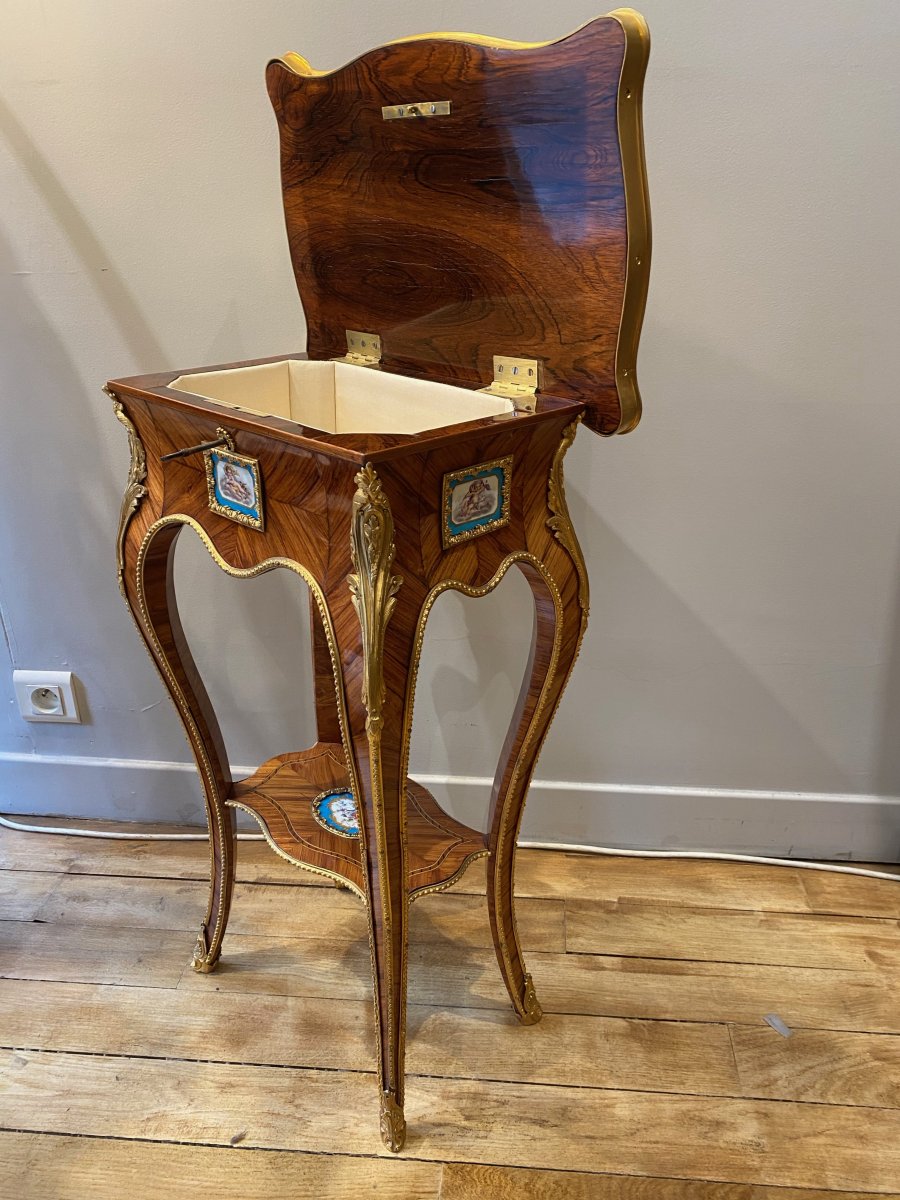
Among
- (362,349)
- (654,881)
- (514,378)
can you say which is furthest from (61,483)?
(654,881)

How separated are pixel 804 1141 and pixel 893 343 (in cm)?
114

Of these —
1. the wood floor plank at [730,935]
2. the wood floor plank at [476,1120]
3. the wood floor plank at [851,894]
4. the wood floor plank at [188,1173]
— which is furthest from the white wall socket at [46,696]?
the wood floor plank at [851,894]

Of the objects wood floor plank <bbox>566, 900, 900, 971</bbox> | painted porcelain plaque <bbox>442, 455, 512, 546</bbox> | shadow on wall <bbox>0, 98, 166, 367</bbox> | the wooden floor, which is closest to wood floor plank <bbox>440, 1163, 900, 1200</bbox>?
the wooden floor

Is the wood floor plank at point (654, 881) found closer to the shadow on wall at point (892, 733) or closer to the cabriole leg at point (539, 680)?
the shadow on wall at point (892, 733)

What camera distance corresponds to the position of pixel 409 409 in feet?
→ 3.77

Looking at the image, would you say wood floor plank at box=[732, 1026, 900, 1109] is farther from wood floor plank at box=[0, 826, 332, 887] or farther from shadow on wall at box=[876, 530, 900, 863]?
wood floor plank at box=[0, 826, 332, 887]

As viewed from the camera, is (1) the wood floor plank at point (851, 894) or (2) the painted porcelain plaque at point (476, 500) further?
(1) the wood floor plank at point (851, 894)

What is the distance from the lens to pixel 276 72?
1.16 meters

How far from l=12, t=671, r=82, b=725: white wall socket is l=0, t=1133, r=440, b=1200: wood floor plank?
2.45 ft

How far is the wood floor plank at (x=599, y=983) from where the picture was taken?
136 cm

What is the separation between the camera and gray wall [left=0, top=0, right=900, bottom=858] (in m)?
1.28

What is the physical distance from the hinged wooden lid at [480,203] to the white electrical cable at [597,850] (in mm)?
961

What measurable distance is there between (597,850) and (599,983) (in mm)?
318

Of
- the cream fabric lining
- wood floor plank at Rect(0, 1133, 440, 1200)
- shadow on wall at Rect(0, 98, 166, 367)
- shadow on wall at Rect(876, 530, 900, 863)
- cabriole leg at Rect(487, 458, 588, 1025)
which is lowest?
wood floor plank at Rect(0, 1133, 440, 1200)
